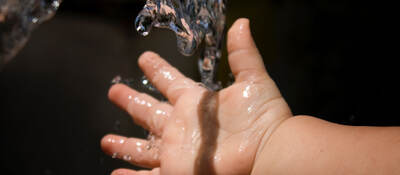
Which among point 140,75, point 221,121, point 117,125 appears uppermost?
point 221,121

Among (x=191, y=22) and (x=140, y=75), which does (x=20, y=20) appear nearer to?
(x=191, y=22)

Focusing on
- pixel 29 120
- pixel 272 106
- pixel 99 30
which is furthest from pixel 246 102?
pixel 99 30

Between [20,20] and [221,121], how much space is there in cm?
51

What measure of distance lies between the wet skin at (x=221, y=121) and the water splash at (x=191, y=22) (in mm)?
79

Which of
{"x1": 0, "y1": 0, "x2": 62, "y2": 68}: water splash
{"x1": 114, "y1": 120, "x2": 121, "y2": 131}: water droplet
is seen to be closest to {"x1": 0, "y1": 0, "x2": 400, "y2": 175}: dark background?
{"x1": 114, "y1": 120, "x2": 121, "y2": 131}: water droplet

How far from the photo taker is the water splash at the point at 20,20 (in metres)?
0.81

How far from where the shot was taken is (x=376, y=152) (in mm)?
589

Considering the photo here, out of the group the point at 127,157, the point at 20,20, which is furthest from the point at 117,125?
the point at 20,20

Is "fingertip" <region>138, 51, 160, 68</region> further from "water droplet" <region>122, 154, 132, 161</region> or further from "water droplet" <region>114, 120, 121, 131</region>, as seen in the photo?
"water droplet" <region>114, 120, 121, 131</region>

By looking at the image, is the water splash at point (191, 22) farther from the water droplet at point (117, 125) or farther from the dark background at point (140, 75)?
the water droplet at point (117, 125)

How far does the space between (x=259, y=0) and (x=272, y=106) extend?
885 mm

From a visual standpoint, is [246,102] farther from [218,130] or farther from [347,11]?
[347,11]

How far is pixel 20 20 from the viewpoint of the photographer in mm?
833

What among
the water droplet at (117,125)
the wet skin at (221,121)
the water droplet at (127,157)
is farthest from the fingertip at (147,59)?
the water droplet at (117,125)
